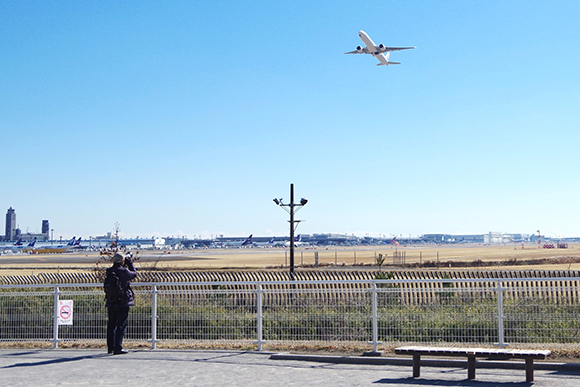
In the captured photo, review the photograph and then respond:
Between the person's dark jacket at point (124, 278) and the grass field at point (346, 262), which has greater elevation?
the person's dark jacket at point (124, 278)

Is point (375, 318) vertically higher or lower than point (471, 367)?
higher

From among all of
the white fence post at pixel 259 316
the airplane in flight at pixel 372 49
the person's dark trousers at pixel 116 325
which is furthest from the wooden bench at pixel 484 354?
the airplane in flight at pixel 372 49

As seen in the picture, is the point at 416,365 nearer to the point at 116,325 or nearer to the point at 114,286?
the point at 114,286

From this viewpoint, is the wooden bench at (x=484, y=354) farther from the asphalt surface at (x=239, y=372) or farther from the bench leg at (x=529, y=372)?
the asphalt surface at (x=239, y=372)

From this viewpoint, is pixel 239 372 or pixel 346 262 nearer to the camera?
pixel 239 372

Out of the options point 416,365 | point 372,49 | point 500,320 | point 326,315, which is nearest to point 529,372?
point 416,365

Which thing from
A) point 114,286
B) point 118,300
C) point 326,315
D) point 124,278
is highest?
point 124,278

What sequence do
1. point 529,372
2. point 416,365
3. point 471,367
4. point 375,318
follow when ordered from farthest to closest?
point 375,318 < point 416,365 < point 471,367 < point 529,372

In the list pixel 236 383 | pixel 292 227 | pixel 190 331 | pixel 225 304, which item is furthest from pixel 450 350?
pixel 292 227

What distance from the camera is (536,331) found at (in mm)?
9688

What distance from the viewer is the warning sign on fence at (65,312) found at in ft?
38.8

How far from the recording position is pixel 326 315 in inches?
424

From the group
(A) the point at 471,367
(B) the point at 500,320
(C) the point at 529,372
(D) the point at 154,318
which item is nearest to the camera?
(C) the point at 529,372

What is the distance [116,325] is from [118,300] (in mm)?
557
